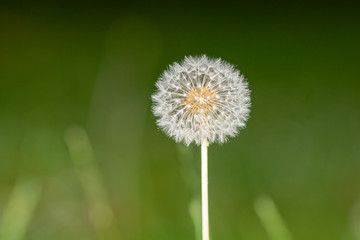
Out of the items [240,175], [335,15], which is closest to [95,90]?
[240,175]

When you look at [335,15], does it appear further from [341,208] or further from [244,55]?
[341,208]

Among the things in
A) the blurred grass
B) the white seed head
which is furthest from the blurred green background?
the white seed head

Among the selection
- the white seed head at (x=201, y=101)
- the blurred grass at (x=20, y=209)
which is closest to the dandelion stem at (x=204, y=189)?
the white seed head at (x=201, y=101)

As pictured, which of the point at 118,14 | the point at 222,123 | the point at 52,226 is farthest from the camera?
the point at 118,14

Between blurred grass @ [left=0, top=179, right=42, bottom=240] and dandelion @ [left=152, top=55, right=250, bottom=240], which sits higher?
dandelion @ [left=152, top=55, right=250, bottom=240]

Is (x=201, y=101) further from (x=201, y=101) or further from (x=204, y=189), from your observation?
(x=204, y=189)

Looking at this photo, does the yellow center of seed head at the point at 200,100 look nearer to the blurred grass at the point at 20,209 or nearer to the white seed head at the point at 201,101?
the white seed head at the point at 201,101

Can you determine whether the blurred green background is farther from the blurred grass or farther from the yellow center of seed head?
the yellow center of seed head
